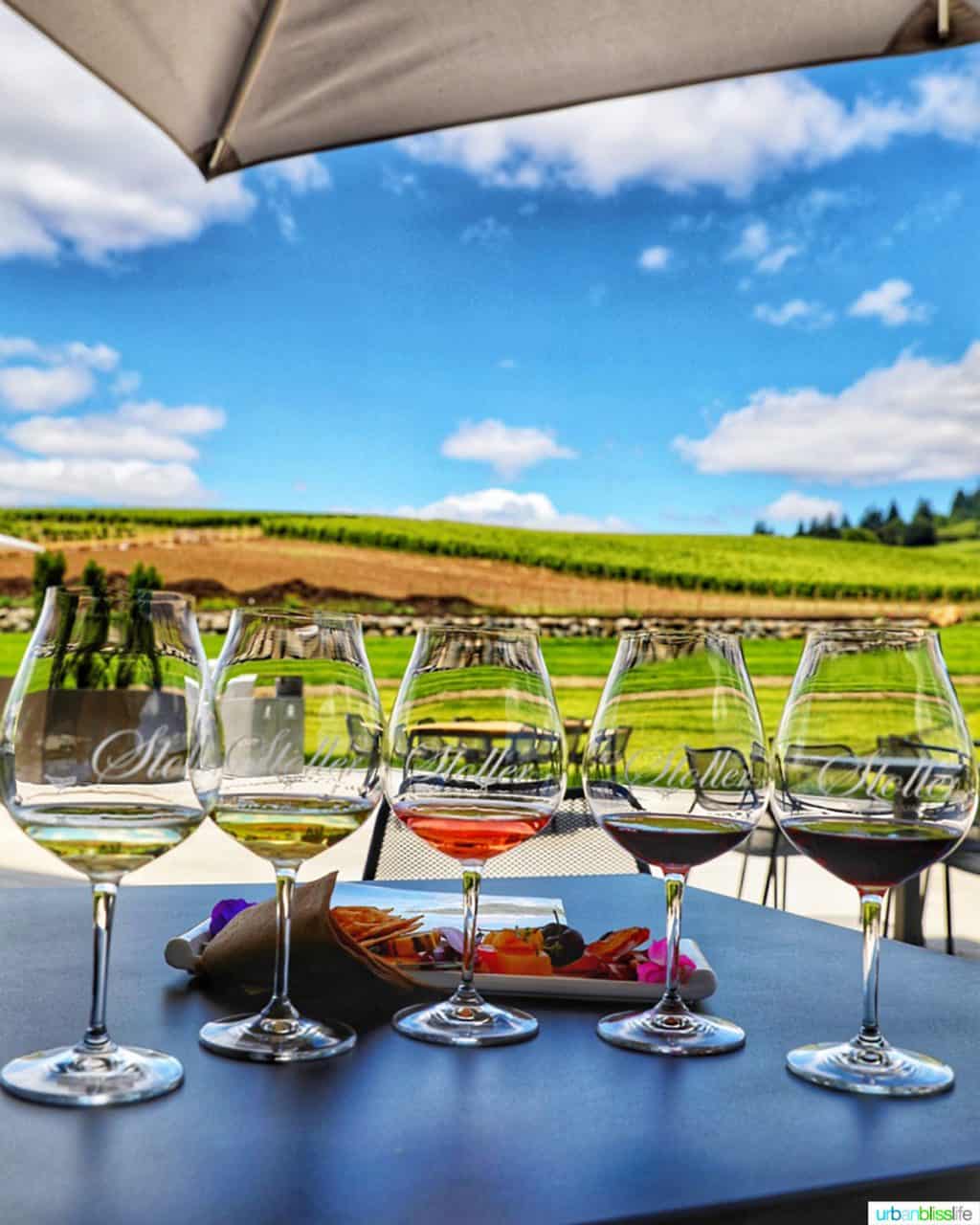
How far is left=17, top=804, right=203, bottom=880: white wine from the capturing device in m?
0.66

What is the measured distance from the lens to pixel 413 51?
1999mm

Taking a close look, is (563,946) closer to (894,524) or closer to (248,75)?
(248,75)

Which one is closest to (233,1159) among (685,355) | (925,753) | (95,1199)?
(95,1199)

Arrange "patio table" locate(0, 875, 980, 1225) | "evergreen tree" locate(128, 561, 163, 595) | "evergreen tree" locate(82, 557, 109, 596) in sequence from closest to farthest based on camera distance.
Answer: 1. "patio table" locate(0, 875, 980, 1225)
2. "evergreen tree" locate(82, 557, 109, 596)
3. "evergreen tree" locate(128, 561, 163, 595)

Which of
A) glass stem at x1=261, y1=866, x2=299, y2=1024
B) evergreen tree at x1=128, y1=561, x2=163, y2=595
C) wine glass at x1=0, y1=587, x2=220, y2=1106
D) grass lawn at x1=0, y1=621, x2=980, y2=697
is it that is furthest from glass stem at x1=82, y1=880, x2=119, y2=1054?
grass lawn at x1=0, y1=621, x2=980, y2=697

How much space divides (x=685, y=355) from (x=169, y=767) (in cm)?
1990

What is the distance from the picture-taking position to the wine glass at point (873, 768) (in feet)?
2.53

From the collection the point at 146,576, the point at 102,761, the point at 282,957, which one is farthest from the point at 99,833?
the point at 146,576

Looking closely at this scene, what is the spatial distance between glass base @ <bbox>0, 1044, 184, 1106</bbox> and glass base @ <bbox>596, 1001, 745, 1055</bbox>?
0.29 m

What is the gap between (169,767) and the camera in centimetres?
68

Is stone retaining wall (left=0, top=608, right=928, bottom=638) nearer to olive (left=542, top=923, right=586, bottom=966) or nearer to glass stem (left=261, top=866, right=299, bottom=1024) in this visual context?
olive (left=542, top=923, right=586, bottom=966)

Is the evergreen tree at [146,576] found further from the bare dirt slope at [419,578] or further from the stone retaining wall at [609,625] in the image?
the stone retaining wall at [609,625]

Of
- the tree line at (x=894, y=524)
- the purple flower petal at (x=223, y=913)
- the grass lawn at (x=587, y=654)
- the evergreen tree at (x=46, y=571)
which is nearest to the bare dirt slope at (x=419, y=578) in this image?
the grass lawn at (x=587, y=654)

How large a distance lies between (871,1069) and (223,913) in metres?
0.50
